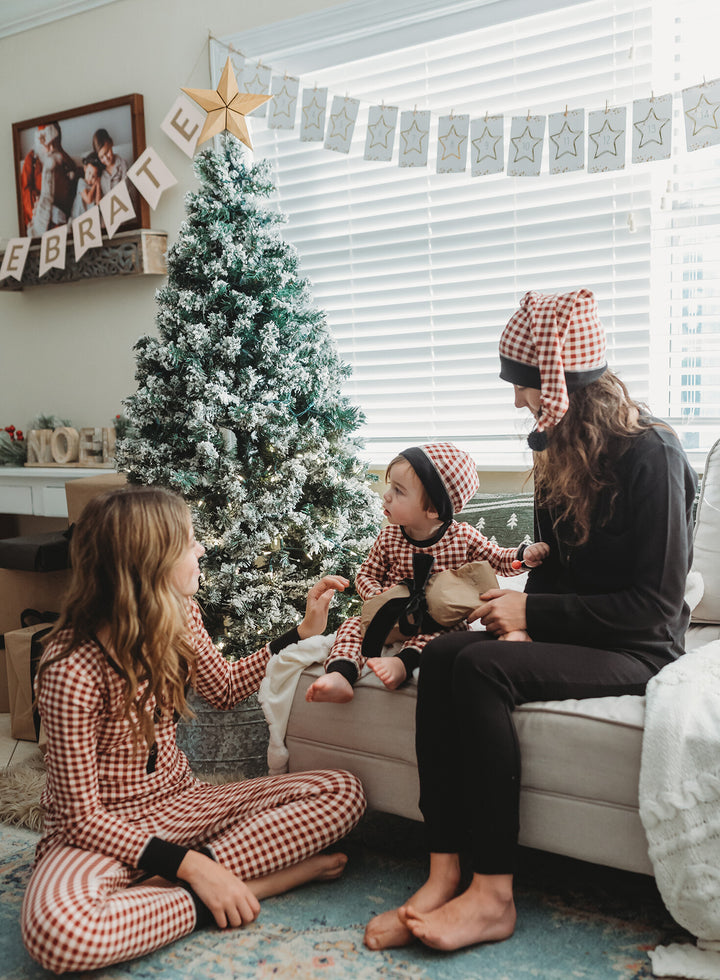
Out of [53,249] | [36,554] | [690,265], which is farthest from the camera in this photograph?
[53,249]

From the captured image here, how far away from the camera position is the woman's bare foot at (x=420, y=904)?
1521 millimetres

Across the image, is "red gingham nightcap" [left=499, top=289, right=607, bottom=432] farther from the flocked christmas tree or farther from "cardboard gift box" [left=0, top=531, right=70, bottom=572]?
"cardboard gift box" [left=0, top=531, right=70, bottom=572]

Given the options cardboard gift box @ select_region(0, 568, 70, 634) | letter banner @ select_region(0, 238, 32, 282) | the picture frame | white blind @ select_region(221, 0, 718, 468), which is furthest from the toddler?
letter banner @ select_region(0, 238, 32, 282)

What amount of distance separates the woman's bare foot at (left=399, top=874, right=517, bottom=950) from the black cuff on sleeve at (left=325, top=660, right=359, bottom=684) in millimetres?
446

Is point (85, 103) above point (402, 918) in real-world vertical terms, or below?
above

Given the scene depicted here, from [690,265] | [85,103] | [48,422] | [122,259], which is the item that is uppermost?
[85,103]

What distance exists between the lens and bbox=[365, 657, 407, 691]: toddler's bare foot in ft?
5.65

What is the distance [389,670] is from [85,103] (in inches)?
112

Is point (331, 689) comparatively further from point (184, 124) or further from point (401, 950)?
point (184, 124)

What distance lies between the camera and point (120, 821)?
1562 millimetres

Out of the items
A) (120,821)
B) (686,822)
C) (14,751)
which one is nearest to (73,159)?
(14,751)

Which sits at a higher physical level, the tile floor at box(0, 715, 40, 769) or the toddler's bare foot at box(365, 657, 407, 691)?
the toddler's bare foot at box(365, 657, 407, 691)

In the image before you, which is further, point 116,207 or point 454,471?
point 116,207

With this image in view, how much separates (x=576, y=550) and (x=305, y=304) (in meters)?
1.16
